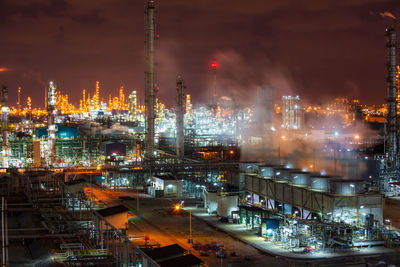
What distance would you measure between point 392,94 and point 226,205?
789 inches

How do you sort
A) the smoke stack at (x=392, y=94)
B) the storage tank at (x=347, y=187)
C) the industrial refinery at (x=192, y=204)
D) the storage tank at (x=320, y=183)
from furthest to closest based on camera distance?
the smoke stack at (x=392, y=94), the storage tank at (x=320, y=183), the storage tank at (x=347, y=187), the industrial refinery at (x=192, y=204)

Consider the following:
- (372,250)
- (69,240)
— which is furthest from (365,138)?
(69,240)

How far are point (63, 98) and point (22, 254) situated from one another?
158939mm

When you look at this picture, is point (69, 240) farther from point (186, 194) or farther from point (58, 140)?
point (58, 140)

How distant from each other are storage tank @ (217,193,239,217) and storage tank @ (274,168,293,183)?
3.87m

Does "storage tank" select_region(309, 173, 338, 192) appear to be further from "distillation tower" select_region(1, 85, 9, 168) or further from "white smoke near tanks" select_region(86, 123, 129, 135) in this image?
"white smoke near tanks" select_region(86, 123, 129, 135)

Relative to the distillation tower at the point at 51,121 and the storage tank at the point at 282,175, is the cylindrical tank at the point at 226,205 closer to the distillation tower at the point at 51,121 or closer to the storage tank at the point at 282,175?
the storage tank at the point at 282,175

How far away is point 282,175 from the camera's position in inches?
1054

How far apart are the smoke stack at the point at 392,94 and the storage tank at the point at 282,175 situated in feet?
43.7

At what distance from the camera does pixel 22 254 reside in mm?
9906

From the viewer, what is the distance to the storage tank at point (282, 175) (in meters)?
26.4

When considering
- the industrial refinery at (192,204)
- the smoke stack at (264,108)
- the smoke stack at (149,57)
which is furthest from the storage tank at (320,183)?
the smoke stack at (264,108)

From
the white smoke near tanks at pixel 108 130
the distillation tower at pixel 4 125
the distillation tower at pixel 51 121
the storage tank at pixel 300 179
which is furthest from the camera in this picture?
the white smoke near tanks at pixel 108 130

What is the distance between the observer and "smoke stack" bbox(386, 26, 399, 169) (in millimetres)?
36562
